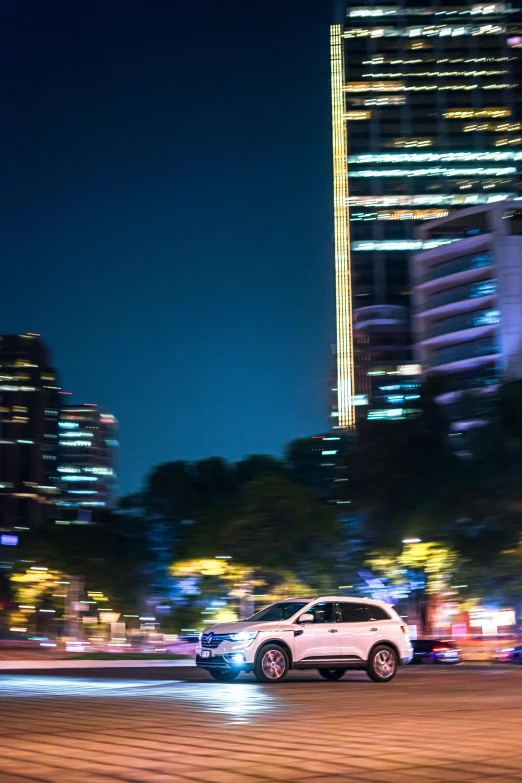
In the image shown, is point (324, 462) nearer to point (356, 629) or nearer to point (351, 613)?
point (351, 613)

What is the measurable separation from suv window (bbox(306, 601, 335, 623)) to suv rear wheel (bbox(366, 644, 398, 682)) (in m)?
1.04

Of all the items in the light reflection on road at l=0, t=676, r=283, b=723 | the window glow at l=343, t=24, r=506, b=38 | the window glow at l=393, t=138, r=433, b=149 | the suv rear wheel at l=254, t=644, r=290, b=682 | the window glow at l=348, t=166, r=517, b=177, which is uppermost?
the window glow at l=343, t=24, r=506, b=38

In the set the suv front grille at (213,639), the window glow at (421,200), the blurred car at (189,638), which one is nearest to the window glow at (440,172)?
the window glow at (421,200)

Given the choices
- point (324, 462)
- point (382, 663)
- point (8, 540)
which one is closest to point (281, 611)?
point (382, 663)

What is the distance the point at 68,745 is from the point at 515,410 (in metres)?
37.8

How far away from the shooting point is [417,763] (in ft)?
26.2

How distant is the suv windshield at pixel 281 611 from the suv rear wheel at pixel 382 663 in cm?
165

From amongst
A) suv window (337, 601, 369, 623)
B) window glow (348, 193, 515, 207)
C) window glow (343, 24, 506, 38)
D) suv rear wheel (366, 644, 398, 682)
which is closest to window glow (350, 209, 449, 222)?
window glow (348, 193, 515, 207)

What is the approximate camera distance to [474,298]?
87.9 metres

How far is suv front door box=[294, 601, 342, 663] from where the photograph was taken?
19359 mm

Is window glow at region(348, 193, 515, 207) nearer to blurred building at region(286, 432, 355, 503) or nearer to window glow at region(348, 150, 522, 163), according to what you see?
window glow at region(348, 150, 522, 163)

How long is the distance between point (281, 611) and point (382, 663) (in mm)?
2172

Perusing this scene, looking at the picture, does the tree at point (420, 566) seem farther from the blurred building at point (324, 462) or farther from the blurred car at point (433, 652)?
the blurred building at point (324, 462)

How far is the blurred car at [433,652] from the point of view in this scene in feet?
135
